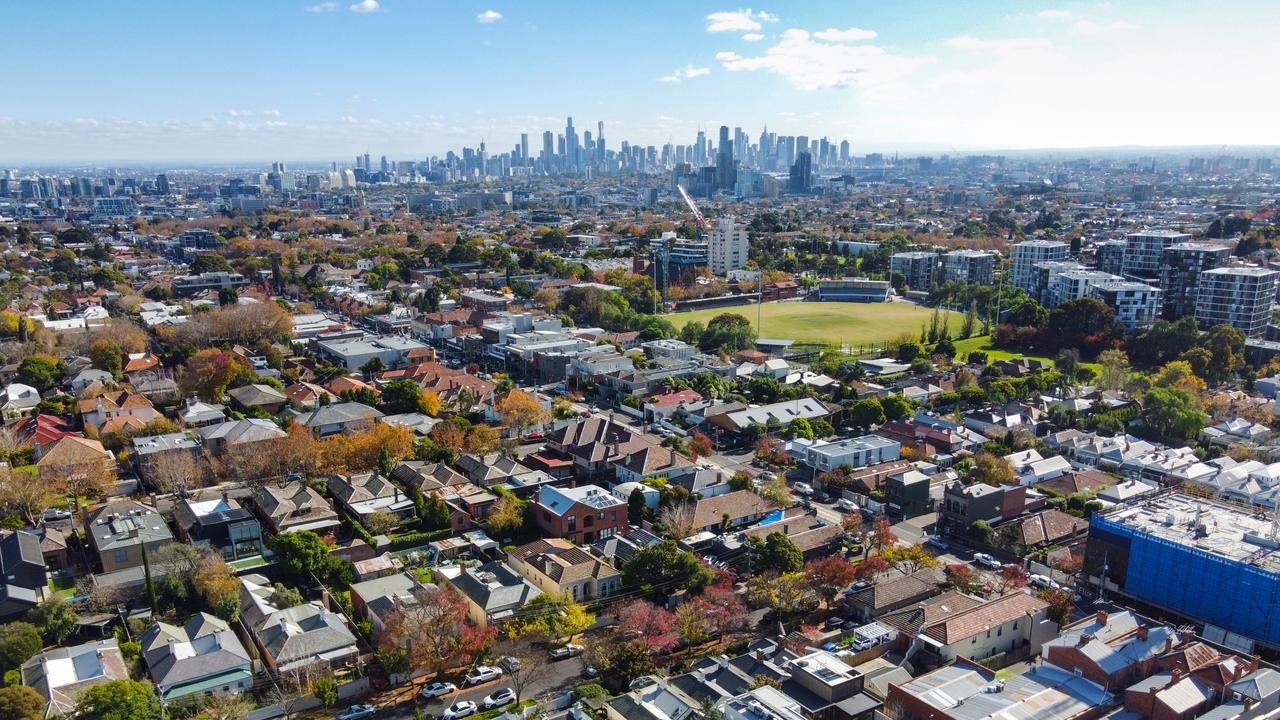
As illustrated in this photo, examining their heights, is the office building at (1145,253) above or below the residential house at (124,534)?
above

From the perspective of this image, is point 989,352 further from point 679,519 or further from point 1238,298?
point 679,519

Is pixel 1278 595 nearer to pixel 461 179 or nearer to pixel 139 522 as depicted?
pixel 139 522

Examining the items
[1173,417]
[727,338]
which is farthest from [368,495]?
[1173,417]

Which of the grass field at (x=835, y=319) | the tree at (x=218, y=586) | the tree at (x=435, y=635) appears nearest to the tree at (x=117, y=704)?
the tree at (x=218, y=586)

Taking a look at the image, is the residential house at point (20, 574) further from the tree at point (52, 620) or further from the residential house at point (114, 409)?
the residential house at point (114, 409)

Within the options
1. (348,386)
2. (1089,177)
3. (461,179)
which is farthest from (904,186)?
(348,386)
